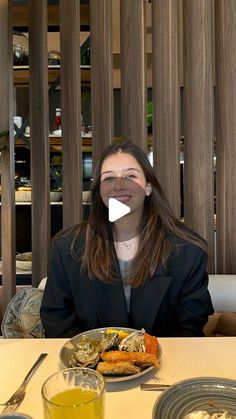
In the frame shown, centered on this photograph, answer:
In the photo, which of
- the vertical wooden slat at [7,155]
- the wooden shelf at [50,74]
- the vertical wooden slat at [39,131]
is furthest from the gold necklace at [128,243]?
the wooden shelf at [50,74]

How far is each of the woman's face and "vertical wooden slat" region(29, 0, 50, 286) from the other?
3.13 ft

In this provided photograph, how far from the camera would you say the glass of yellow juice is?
0.56 meters

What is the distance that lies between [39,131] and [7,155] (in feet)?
1.00

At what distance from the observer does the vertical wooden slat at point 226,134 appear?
1.99 m

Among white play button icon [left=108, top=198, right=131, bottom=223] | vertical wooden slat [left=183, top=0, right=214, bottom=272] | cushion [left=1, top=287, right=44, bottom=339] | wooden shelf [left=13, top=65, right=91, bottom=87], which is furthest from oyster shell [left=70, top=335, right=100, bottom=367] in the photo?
wooden shelf [left=13, top=65, right=91, bottom=87]

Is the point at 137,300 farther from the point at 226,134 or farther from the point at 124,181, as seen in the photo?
the point at 226,134

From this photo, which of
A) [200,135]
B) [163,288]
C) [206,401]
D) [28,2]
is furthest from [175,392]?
[28,2]

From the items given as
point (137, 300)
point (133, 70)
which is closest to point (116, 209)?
point (137, 300)

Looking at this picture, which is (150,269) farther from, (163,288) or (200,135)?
(200,135)

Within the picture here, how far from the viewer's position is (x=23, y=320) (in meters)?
1.62

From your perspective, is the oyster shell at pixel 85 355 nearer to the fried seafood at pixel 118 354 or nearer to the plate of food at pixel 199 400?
the fried seafood at pixel 118 354

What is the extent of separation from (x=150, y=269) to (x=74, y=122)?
116 cm

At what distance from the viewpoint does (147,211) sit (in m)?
1.44

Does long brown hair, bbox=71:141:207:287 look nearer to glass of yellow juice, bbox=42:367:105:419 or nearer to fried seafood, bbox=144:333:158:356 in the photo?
fried seafood, bbox=144:333:158:356
